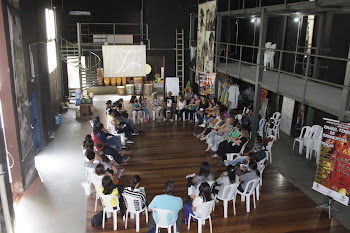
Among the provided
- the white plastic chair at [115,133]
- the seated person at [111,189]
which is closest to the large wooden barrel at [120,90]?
the white plastic chair at [115,133]

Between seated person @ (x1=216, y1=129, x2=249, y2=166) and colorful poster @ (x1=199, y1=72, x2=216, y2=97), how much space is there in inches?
152

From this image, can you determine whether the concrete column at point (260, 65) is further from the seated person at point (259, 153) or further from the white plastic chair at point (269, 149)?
the seated person at point (259, 153)

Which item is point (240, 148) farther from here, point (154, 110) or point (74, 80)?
point (74, 80)

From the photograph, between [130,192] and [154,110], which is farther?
[154,110]

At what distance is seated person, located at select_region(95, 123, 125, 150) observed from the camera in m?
7.88

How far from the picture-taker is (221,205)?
20.6 ft

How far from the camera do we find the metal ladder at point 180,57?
1423cm

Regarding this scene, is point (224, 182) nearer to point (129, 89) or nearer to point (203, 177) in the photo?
point (203, 177)

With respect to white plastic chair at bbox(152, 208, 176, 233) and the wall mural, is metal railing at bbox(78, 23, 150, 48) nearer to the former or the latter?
the wall mural

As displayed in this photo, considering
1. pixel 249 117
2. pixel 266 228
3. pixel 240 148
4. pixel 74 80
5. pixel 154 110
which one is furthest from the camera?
pixel 74 80

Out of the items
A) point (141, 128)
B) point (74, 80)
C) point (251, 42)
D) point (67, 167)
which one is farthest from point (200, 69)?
point (74, 80)

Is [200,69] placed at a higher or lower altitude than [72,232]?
higher

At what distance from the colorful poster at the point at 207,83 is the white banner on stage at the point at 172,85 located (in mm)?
2476

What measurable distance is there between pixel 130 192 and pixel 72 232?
1316mm
